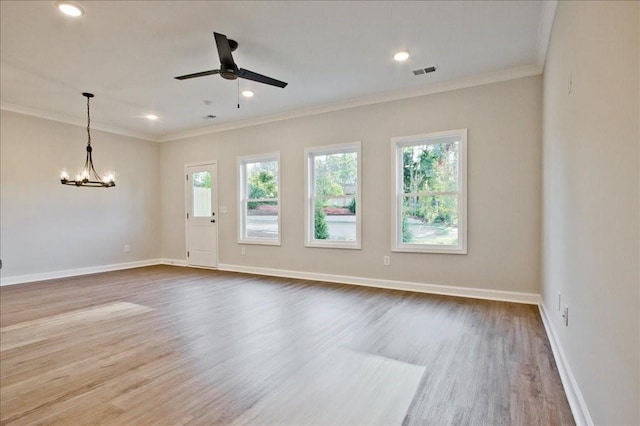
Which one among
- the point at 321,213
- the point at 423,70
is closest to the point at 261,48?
the point at 423,70

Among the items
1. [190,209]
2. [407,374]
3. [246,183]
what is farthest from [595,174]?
[190,209]

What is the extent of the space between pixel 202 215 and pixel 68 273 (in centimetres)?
250

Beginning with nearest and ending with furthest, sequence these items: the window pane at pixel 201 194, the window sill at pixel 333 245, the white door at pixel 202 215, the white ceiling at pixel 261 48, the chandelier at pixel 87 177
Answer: the white ceiling at pixel 261 48 < the chandelier at pixel 87 177 < the window sill at pixel 333 245 < the white door at pixel 202 215 < the window pane at pixel 201 194

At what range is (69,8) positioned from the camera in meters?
2.84

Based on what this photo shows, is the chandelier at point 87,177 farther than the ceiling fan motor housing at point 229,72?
Yes

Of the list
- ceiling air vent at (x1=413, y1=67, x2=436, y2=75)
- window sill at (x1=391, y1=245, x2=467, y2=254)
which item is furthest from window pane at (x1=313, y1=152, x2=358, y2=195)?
ceiling air vent at (x1=413, y1=67, x2=436, y2=75)

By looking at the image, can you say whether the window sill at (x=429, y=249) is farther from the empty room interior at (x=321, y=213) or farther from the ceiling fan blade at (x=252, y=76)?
the ceiling fan blade at (x=252, y=76)

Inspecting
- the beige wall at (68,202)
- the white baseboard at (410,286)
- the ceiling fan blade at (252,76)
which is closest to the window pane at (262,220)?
the white baseboard at (410,286)

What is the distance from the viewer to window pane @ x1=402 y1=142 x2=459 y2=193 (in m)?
4.62

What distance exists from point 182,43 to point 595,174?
11.9ft

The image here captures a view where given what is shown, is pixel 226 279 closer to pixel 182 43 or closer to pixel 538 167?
pixel 182 43

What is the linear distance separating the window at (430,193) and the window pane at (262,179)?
7.51 feet

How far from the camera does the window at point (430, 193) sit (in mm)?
4516

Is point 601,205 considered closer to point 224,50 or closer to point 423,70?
point 224,50
